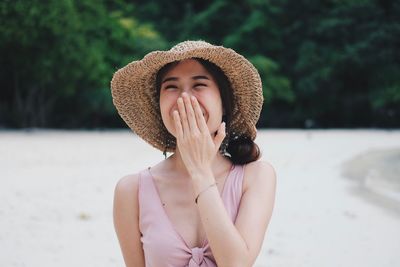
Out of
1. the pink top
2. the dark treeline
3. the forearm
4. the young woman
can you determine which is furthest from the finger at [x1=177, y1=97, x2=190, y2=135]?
the dark treeline

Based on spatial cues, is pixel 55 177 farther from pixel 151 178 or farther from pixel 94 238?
pixel 151 178

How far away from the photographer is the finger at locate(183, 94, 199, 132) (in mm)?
1514

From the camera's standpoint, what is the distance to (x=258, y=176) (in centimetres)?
173

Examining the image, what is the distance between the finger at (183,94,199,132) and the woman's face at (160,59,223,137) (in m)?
0.09

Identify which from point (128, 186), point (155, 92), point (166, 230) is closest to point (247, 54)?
point (155, 92)

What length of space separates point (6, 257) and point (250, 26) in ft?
100

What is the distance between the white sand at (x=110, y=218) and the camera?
461 centimetres

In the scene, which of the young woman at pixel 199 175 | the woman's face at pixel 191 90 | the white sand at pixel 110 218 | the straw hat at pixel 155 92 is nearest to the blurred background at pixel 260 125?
the white sand at pixel 110 218

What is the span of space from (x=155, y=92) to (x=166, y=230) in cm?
60

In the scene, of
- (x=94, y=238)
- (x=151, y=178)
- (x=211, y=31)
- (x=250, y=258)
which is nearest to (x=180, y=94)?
(x=151, y=178)

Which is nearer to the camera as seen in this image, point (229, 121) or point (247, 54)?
point (229, 121)

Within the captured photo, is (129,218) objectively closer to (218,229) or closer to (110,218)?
(218,229)

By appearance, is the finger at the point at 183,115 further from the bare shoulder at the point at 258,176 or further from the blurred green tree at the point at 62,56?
the blurred green tree at the point at 62,56

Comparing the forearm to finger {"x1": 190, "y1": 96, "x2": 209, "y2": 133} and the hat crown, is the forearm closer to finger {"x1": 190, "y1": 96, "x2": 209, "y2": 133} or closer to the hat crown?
finger {"x1": 190, "y1": 96, "x2": 209, "y2": 133}
